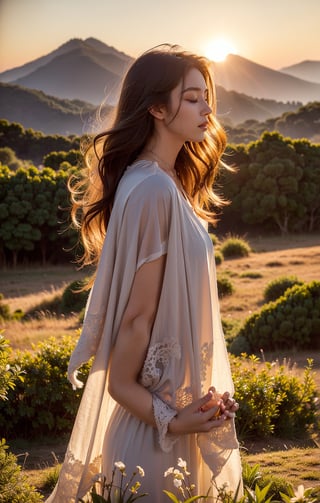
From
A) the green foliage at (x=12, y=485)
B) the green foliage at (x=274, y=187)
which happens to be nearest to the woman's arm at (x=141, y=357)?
the green foliage at (x=12, y=485)

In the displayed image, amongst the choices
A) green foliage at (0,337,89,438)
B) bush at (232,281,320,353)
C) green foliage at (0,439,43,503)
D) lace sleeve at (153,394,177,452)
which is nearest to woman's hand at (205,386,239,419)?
lace sleeve at (153,394,177,452)

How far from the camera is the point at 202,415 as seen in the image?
2314 millimetres

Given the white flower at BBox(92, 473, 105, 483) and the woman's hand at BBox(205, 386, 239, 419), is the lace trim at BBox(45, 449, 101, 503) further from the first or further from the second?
the woman's hand at BBox(205, 386, 239, 419)

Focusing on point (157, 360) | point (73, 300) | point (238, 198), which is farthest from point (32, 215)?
point (157, 360)

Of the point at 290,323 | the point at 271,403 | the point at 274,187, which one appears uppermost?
the point at 274,187

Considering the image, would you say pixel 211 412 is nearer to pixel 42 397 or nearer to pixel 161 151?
pixel 161 151

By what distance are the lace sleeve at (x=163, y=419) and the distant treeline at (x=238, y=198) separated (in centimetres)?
2597

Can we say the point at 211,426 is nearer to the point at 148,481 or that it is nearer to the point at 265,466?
the point at 148,481

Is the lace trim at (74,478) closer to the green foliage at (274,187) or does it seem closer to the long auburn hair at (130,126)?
the long auburn hair at (130,126)

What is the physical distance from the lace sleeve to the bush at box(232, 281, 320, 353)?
832 cm

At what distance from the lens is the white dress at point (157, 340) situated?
2.34 metres

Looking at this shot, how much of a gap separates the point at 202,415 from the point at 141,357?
0.91 ft

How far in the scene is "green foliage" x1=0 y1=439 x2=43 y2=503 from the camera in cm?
355

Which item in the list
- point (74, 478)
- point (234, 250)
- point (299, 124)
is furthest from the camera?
point (299, 124)
